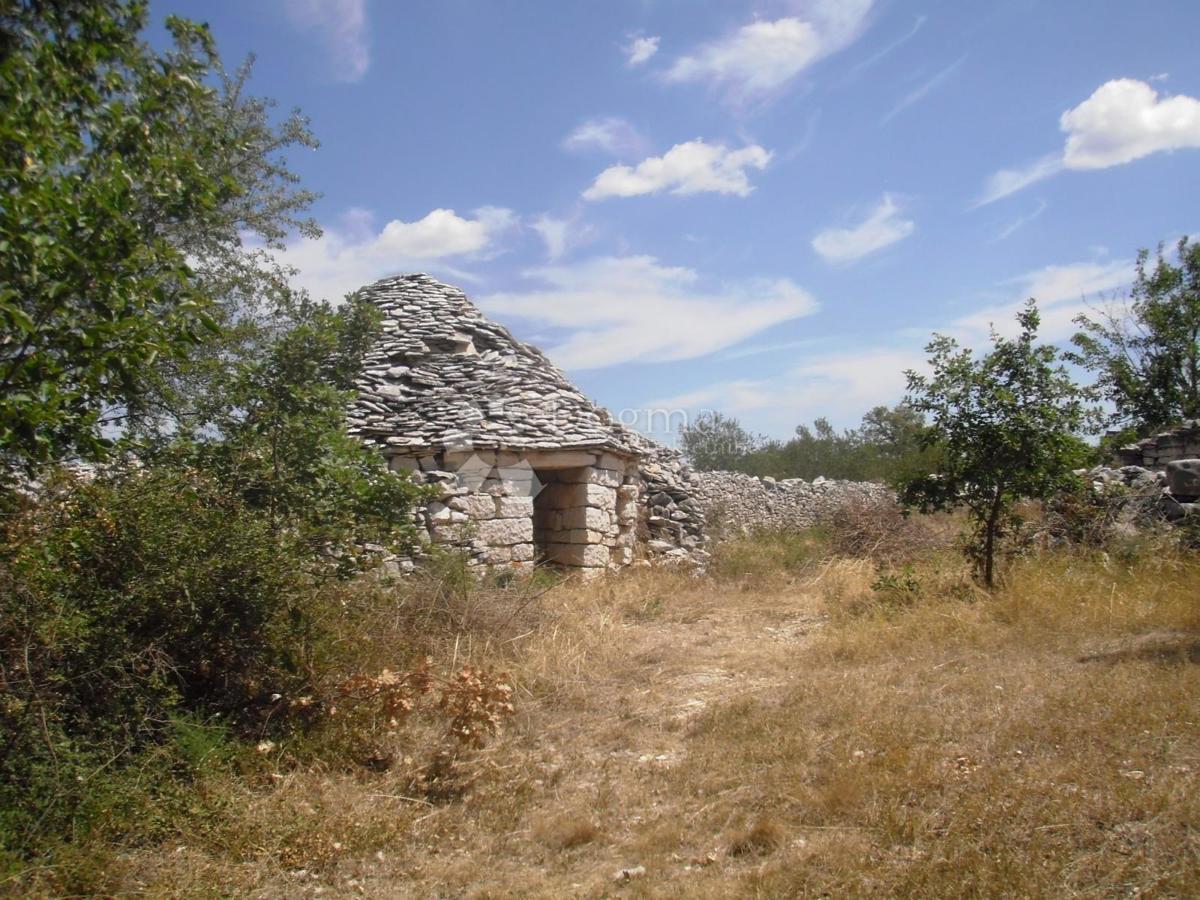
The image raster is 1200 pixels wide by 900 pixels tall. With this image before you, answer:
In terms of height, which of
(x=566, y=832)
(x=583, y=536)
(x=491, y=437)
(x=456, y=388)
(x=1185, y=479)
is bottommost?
(x=566, y=832)

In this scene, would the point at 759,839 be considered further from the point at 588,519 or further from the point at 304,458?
the point at 588,519

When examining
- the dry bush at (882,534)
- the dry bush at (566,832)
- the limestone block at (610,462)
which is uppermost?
the limestone block at (610,462)

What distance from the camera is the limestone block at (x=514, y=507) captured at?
31.1 feet

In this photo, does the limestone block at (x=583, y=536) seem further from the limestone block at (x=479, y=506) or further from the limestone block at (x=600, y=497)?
the limestone block at (x=479, y=506)

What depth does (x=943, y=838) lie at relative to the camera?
319 centimetres

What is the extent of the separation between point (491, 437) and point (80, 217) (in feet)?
21.0

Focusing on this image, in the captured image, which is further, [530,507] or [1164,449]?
[1164,449]

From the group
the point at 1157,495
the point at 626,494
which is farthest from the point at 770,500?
the point at 1157,495

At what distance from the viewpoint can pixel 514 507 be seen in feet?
31.4

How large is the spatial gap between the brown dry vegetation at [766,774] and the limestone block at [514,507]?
2.68m

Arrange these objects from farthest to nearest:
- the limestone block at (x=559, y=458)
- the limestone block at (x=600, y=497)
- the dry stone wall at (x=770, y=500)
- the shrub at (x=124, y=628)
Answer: the dry stone wall at (x=770, y=500) → the limestone block at (x=600, y=497) → the limestone block at (x=559, y=458) → the shrub at (x=124, y=628)

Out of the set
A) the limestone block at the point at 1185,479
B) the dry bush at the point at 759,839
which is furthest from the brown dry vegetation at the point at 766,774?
the limestone block at the point at 1185,479

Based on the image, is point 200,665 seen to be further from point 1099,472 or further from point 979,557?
point 1099,472

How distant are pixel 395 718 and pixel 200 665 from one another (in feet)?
3.51
